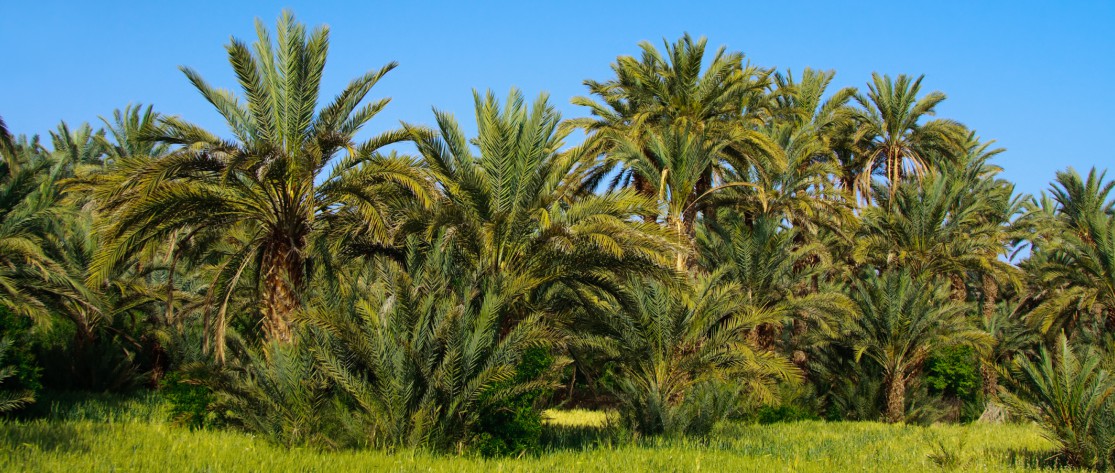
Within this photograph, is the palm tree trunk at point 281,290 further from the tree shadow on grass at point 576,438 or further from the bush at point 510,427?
the tree shadow on grass at point 576,438

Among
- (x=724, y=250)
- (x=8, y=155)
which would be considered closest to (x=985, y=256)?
(x=724, y=250)

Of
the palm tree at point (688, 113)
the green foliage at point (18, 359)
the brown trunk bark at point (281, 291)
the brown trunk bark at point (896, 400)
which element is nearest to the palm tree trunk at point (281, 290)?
the brown trunk bark at point (281, 291)

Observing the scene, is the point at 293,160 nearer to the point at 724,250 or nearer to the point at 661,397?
the point at 661,397

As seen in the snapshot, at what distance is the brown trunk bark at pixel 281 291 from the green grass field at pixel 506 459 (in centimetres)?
178

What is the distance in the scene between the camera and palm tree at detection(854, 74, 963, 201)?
31516 mm

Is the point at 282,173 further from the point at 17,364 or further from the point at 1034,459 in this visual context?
the point at 1034,459

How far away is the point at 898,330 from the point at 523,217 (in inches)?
503

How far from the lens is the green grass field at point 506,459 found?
8.94 metres

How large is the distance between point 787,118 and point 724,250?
10.2 metres

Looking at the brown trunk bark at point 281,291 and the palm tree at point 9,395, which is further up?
the brown trunk bark at point 281,291

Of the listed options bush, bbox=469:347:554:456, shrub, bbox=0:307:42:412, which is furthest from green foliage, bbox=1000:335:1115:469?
shrub, bbox=0:307:42:412

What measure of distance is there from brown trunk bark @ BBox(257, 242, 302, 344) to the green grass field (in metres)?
1.78

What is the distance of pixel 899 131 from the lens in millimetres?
32188

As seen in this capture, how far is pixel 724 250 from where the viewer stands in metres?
21.3
